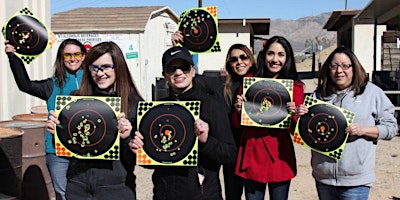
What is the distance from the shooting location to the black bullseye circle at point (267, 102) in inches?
133

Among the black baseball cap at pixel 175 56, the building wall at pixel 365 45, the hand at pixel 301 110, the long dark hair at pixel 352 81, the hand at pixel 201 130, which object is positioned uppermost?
the building wall at pixel 365 45

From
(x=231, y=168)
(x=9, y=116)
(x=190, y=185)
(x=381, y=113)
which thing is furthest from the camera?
(x=9, y=116)

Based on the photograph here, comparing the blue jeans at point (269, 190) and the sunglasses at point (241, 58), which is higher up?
the sunglasses at point (241, 58)

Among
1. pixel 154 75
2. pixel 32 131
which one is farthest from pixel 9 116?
pixel 154 75

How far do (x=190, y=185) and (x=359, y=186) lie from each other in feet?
3.85

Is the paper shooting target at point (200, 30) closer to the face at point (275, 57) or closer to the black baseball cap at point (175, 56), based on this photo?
the face at point (275, 57)

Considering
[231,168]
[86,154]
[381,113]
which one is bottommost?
[231,168]

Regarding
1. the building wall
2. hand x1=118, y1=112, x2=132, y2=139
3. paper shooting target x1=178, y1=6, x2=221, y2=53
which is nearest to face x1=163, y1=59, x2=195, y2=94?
hand x1=118, y1=112, x2=132, y2=139

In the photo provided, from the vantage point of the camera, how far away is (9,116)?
19.8ft

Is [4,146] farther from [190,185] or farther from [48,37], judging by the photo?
[190,185]

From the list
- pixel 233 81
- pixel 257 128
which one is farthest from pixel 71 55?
pixel 257 128

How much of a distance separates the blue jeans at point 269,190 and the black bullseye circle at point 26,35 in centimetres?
209

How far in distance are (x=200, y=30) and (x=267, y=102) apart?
52.1 inches

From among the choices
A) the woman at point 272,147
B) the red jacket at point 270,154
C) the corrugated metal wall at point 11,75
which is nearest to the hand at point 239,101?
the woman at point 272,147
